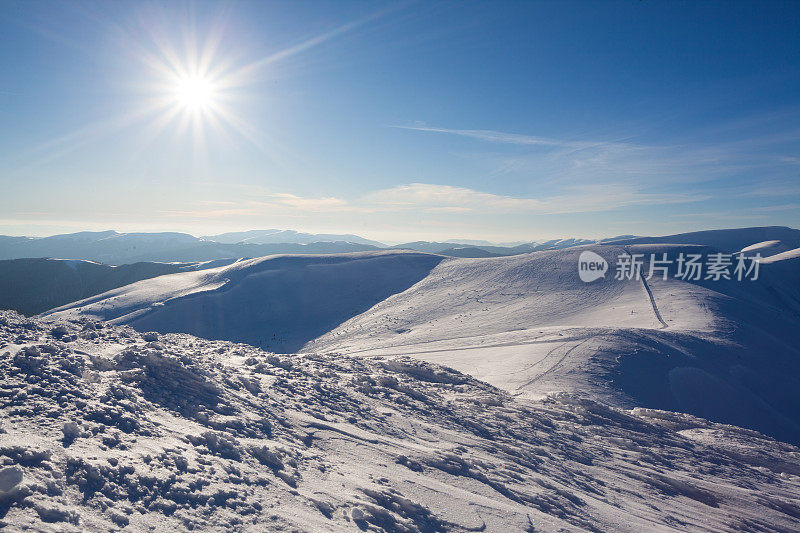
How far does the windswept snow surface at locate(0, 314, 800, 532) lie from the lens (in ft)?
12.4

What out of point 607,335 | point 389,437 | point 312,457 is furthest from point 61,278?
point 312,457

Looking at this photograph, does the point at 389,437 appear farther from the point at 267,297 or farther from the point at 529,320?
the point at 267,297

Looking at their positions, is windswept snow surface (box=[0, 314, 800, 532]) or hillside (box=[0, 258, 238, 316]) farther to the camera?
hillside (box=[0, 258, 238, 316])

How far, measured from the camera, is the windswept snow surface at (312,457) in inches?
149

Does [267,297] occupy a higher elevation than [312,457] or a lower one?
lower

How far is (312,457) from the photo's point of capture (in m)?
5.59

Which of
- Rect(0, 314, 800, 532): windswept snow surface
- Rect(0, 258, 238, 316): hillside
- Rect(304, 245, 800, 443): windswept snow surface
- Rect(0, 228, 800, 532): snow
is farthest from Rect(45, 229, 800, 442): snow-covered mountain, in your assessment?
Rect(0, 258, 238, 316): hillside

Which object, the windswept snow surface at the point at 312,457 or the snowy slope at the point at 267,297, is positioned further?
the snowy slope at the point at 267,297

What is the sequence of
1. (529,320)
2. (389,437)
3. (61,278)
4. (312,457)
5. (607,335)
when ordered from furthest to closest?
(61,278), (529,320), (607,335), (389,437), (312,457)

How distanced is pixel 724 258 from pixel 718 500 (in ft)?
168

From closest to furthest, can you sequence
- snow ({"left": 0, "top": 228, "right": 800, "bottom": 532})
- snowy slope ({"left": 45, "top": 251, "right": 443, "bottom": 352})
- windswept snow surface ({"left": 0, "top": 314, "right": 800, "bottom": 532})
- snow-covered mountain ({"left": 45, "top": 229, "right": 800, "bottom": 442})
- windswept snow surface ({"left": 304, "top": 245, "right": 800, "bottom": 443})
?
windswept snow surface ({"left": 0, "top": 314, "right": 800, "bottom": 532}) → snow ({"left": 0, "top": 228, "right": 800, "bottom": 532}) → windswept snow surface ({"left": 304, "top": 245, "right": 800, "bottom": 443}) → snow-covered mountain ({"left": 45, "top": 229, "right": 800, "bottom": 442}) → snowy slope ({"left": 45, "top": 251, "right": 443, "bottom": 352})

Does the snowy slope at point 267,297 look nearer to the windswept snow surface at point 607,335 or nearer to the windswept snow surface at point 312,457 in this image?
the windswept snow surface at point 607,335

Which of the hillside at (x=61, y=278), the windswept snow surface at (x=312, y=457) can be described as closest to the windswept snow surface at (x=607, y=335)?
the windswept snow surface at (x=312, y=457)

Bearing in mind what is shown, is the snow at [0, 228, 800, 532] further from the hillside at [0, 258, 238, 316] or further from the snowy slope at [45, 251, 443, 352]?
the hillside at [0, 258, 238, 316]
